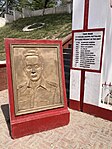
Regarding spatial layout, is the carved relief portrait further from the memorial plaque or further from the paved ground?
the memorial plaque

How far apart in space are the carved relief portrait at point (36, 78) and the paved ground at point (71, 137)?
60 cm

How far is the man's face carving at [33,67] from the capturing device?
12.0ft

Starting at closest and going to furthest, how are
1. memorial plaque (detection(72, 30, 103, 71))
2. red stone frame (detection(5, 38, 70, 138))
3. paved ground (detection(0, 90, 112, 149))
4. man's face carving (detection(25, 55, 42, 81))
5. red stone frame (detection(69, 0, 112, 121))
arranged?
paved ground (detection(0, 90, 112, 149))
red stone frame (detection(5, 38, 70, 138))
man's face carving (detection(25, 55, 42, 81))
memorial plaque (detection(72, 30, 103, 71))
red stone frame (detection(69, 0, 112, 121))

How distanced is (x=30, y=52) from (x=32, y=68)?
36 centimetres

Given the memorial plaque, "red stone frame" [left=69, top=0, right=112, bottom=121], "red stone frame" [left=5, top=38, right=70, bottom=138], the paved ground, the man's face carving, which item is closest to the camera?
the paved ground

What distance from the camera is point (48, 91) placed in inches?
155

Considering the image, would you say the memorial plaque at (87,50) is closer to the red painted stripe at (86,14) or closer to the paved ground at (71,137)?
the red painted stripe at (86,14)

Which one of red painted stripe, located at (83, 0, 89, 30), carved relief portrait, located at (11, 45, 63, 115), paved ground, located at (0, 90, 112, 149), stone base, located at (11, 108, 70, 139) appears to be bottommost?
paved ground, located at (0, 90, 112, 149)

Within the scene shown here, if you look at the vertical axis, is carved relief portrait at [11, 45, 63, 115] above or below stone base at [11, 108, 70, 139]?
above

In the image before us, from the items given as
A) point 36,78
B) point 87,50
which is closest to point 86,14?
point 87,50

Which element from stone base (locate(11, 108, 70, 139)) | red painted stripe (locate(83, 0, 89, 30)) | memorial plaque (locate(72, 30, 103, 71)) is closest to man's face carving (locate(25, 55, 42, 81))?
stone base (locate(11, 108, 70, 139))

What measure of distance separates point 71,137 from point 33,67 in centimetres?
178

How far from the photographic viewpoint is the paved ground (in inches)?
133

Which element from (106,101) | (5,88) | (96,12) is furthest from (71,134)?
(5,88)
